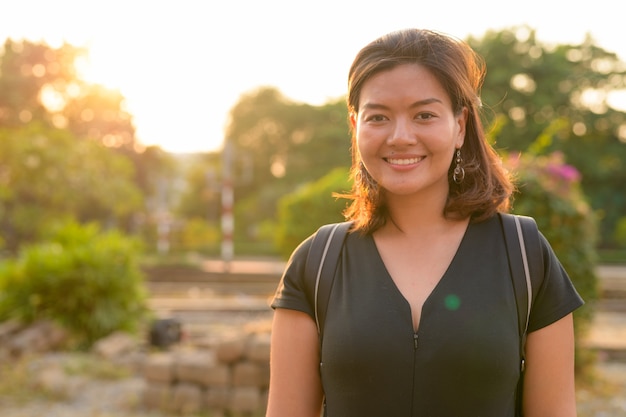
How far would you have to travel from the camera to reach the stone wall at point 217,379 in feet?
18.6

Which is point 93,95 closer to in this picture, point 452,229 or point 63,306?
point 63,306

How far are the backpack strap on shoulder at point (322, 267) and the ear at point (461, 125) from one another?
0.36 meters

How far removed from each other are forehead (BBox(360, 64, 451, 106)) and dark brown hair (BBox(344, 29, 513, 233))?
0.5 inches

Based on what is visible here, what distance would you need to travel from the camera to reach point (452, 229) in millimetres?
1721

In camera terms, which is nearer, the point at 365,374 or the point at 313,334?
the point at 365,374

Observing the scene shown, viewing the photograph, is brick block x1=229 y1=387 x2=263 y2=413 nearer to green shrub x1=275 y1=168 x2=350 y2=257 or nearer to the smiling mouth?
the smiling mouth

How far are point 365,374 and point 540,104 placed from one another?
3158 cm

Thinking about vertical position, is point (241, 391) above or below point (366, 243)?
below

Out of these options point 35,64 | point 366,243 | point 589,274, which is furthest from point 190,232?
point 366,243

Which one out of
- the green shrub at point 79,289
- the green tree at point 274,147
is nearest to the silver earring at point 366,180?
the green shrub at point 79,289

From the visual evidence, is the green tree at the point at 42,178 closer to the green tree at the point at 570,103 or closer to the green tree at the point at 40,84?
the green tree at the point at 40,84

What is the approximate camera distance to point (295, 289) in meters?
1.68

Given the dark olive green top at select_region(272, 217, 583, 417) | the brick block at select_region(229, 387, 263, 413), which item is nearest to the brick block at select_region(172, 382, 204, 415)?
the brick block at select_region(229, 387, 263, 413)

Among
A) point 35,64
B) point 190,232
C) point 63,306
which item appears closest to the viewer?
point 63,306
